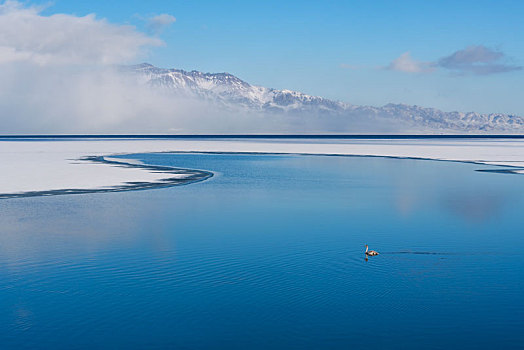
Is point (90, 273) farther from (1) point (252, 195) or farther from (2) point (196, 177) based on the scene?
(2) point (196, 177)

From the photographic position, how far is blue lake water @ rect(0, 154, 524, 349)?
8664 millimetres

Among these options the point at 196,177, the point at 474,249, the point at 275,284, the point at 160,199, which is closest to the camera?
the point at 275,284

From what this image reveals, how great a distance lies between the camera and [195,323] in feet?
29.7

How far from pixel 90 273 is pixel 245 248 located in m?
3.84

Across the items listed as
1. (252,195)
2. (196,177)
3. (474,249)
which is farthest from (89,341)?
(196,177)

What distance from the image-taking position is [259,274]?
11.8 meters

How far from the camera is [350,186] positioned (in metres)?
28.9

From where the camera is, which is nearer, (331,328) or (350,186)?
(331,328)

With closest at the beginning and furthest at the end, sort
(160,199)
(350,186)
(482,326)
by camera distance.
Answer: (482,326) → (160,199) → (350,186)

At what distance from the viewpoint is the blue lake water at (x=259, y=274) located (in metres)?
8.66

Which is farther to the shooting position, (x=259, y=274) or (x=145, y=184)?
(x=145, y=184)

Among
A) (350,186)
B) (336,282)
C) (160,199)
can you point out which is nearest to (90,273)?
(336,282)

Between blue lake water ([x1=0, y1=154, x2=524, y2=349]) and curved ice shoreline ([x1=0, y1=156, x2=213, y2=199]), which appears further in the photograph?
curved ice shoreline ([x1=0, y1=156, x2=213, y2=199])

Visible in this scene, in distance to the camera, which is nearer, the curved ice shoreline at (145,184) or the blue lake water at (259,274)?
the blue lake water at (259,274)
